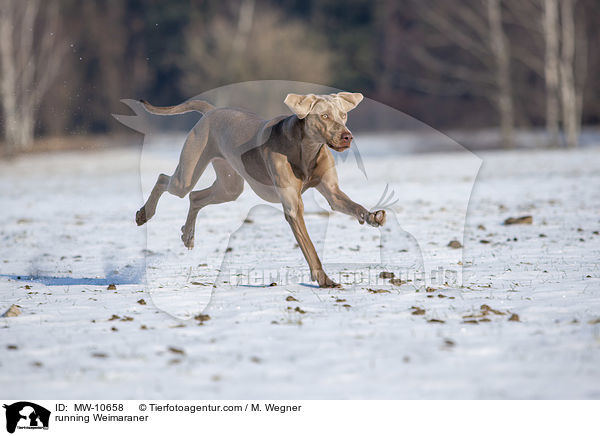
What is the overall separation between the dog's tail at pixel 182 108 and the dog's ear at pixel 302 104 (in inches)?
63.6

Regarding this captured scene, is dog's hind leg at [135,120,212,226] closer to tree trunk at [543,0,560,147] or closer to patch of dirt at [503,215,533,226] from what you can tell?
patch of dirt at [503,215,533,226]

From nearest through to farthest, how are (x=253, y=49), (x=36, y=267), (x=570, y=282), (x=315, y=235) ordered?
(x=570, y=282)
(x=36, y=267)
(x=315, y=235)
(x=253, y=49)

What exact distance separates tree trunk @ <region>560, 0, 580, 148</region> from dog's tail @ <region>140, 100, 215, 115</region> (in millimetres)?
18139

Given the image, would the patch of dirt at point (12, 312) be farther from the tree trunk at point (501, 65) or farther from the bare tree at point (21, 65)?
the bare tree at point (21, 65)

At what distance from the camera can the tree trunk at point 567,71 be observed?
2120 centimetres

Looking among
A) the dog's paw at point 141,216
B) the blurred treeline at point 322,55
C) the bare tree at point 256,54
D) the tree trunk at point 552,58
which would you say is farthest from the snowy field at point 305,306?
the bare tree at point 256,54

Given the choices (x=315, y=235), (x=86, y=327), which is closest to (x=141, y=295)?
(x=86, y=327)

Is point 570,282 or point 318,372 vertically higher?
point 570,282

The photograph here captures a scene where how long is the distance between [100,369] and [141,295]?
1.95 m

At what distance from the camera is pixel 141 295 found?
18.2 feet

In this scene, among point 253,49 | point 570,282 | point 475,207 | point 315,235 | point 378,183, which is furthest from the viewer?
point 253,49

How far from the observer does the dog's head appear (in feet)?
15.9

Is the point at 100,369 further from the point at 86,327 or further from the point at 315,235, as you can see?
the point at 315,235

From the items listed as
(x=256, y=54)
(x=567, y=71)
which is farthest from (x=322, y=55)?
(x=567, y=71)
